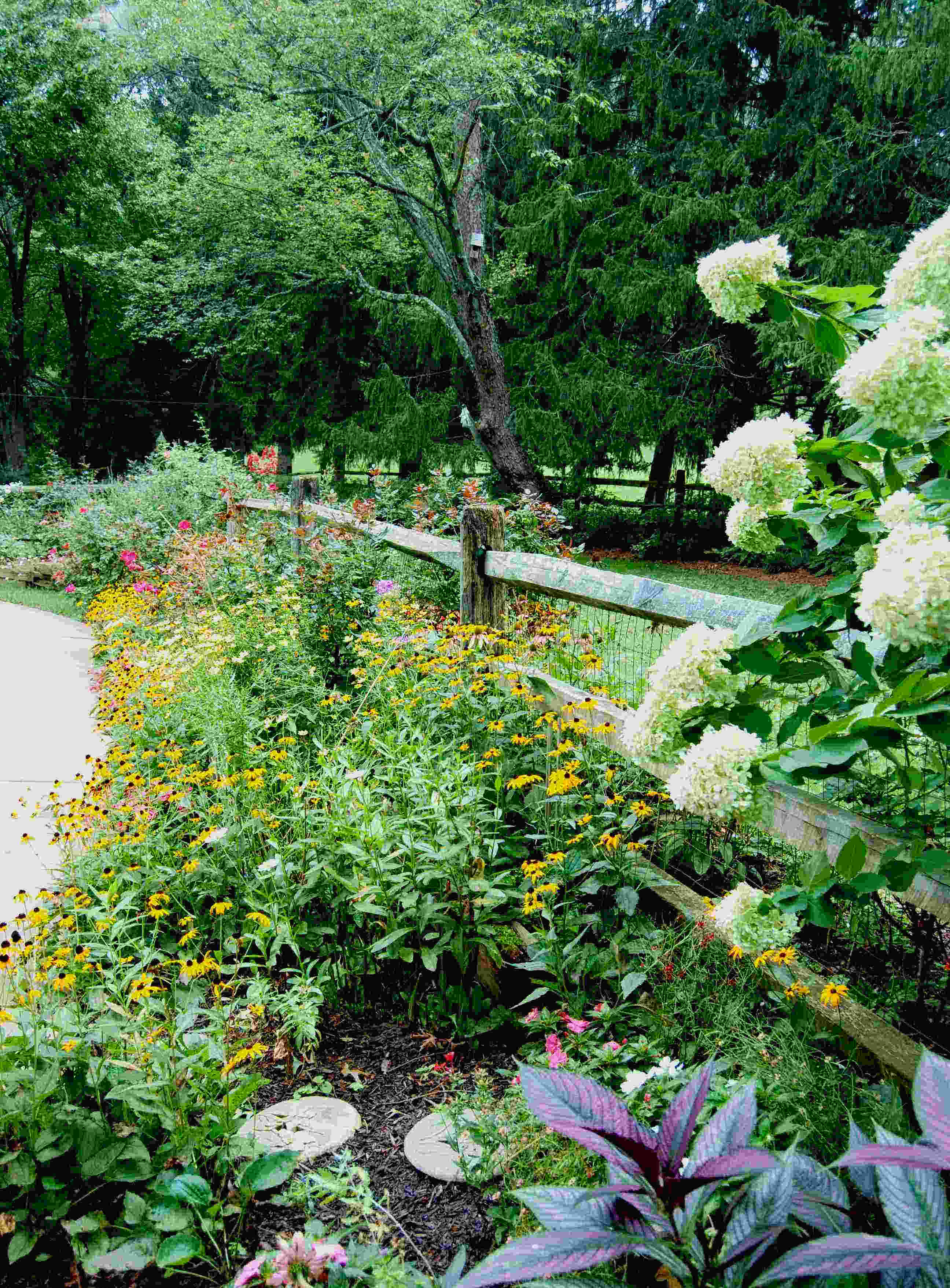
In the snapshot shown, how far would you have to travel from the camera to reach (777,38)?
47.0ft

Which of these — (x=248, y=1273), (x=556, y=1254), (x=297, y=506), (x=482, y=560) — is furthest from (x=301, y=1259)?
(x=297, y=506)

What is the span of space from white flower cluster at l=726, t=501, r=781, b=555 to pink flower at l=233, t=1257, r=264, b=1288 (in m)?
1.49

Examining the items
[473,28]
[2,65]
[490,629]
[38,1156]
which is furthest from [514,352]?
[38,1156]

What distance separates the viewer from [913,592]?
116 centimetres

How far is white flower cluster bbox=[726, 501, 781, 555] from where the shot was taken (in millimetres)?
1682

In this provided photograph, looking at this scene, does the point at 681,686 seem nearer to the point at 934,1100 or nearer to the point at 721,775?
the point at 721,775

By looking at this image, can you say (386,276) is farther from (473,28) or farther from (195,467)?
(195,467)

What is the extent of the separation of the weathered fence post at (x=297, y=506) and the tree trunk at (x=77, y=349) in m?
18.8

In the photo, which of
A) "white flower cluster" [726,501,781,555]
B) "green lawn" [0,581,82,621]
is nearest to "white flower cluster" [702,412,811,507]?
"white flower cluster" [726,501,781,555]

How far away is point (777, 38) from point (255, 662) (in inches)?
570

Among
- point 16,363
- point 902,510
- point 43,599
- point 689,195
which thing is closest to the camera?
point 902,510

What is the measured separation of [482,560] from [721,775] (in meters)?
2.72

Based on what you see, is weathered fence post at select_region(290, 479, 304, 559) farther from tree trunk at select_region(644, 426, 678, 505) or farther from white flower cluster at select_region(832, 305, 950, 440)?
tree trunk at select_region(644, 426, 678, 505)

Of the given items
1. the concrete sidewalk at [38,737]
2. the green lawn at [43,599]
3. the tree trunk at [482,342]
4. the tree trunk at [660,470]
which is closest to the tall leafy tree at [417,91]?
the tree trunk at [482,342]
